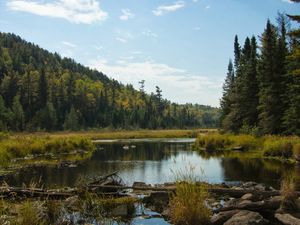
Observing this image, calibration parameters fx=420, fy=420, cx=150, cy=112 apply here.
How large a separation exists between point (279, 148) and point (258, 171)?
34.4 feet

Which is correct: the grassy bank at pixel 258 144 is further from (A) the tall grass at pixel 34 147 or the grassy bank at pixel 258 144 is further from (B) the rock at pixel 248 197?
(B) the rock at pixel 248 197

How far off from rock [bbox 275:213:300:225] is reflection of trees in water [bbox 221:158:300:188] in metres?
9.77

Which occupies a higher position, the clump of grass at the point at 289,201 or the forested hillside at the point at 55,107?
the forested hillside at the point at 55,107

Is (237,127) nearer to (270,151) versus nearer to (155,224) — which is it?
(270,151)

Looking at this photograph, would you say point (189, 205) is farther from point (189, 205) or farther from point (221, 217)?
point (221, 217)

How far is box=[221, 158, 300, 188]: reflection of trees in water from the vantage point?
1041 inches

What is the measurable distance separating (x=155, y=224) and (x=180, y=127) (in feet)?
528

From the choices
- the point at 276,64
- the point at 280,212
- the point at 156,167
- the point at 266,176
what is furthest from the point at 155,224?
the point at 276,64

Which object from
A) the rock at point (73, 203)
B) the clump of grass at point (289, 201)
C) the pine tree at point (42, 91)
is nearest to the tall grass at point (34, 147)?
the rock at point (73, 203)

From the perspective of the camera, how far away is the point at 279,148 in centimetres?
3981

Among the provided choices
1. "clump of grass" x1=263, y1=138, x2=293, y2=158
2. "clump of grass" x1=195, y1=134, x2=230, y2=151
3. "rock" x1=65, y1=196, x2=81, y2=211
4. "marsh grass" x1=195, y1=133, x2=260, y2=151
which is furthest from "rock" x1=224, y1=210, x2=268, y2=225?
"clump of grass" x1=195, y1=134, x2=230, y2=151

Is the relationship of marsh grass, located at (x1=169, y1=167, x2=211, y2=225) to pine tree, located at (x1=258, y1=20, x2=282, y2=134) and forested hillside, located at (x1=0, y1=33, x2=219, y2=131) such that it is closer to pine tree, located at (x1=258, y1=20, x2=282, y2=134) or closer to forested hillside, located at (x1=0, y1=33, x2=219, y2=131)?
pine tree, located at (x1=258, y1=20, x2=282, y2=134)

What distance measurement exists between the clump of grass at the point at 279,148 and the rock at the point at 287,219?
85.9 ft

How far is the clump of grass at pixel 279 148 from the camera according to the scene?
38656 millimetres
